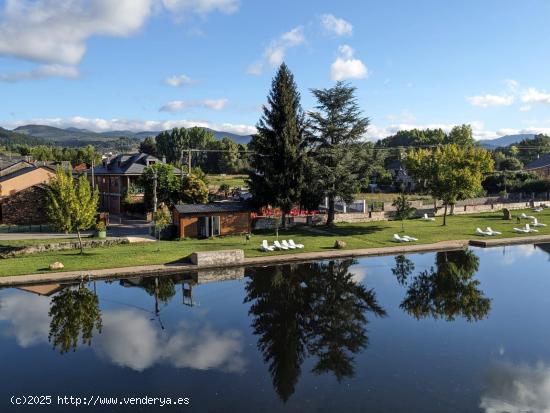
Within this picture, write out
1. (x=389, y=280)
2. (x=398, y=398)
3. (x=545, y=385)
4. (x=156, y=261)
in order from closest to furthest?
(x=398, y=398) → (x=545, y=385) → (x=389, y=280) → (x=156, y=261)

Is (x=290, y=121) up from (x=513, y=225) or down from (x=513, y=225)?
up

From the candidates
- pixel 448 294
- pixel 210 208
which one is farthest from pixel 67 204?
pixel 448 294

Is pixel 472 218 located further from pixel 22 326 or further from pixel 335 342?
pixel 22 326

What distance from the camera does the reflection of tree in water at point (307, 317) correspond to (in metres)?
17.8

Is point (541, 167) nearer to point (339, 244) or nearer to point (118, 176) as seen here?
point (339, 244)

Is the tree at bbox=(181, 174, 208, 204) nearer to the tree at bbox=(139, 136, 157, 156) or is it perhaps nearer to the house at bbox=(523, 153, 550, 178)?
the house at bbox=(523, 153, 550, 178)

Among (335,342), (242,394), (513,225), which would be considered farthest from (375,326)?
(513,225)

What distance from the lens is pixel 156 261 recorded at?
32.8 metres

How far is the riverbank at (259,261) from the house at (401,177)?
1841 inches

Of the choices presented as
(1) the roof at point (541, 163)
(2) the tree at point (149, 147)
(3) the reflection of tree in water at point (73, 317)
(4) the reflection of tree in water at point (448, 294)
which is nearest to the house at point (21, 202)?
→ (3) the reflection of tree in water at point (73, 317)

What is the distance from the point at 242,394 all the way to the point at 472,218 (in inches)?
1908

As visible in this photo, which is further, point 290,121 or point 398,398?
point 290,121

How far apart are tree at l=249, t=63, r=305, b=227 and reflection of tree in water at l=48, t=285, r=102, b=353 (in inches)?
863

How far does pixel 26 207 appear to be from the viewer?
49.0 m
